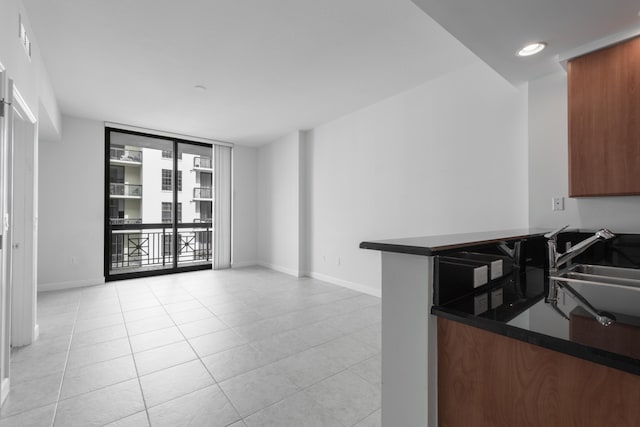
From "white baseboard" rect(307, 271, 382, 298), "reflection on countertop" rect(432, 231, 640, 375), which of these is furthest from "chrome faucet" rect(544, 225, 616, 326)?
"white baseboard" rect(307, 271, 382, 298)

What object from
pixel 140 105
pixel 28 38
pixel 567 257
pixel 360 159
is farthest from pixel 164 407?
pixel 140 105

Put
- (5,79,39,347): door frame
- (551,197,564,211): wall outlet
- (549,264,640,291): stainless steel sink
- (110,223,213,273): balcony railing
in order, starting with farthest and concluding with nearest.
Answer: (110,223,213,273): balcony railing < (5,79,39,347): door frame < (551,197,564,211): wall outlet < (549,264,640,291): stainless steel sink

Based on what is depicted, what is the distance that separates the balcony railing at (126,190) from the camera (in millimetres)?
5699

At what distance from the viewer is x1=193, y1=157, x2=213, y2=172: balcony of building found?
7.28m

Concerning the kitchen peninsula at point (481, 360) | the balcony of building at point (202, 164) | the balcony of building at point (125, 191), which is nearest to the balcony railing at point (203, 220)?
the balcony of building at point (125, 191)

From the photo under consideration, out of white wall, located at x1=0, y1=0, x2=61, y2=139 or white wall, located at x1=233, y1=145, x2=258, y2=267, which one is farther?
white wall, located at x1=233, y1=145, x2=258, y2=267

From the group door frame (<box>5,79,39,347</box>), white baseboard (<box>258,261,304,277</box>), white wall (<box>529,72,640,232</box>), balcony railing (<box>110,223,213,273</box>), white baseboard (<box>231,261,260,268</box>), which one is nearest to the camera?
white wall (<box>529,72,640,232</box>)

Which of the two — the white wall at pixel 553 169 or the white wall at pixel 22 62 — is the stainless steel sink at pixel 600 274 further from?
the white wall at pixel 22 62

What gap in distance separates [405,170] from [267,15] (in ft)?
7.34

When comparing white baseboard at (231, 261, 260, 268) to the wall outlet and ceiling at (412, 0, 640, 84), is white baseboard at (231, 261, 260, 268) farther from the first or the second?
ceiling at (412, 0, 640, 84)

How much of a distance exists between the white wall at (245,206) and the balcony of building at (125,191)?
1.92 m

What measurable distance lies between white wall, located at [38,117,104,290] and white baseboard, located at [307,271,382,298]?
3527mm

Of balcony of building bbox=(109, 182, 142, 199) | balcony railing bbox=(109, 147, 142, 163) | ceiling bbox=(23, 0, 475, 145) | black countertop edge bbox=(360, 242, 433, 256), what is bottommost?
black countertop edge bbox=(360, 242, 433, 256)

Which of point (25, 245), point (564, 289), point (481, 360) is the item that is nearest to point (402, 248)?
point (481, 360)
